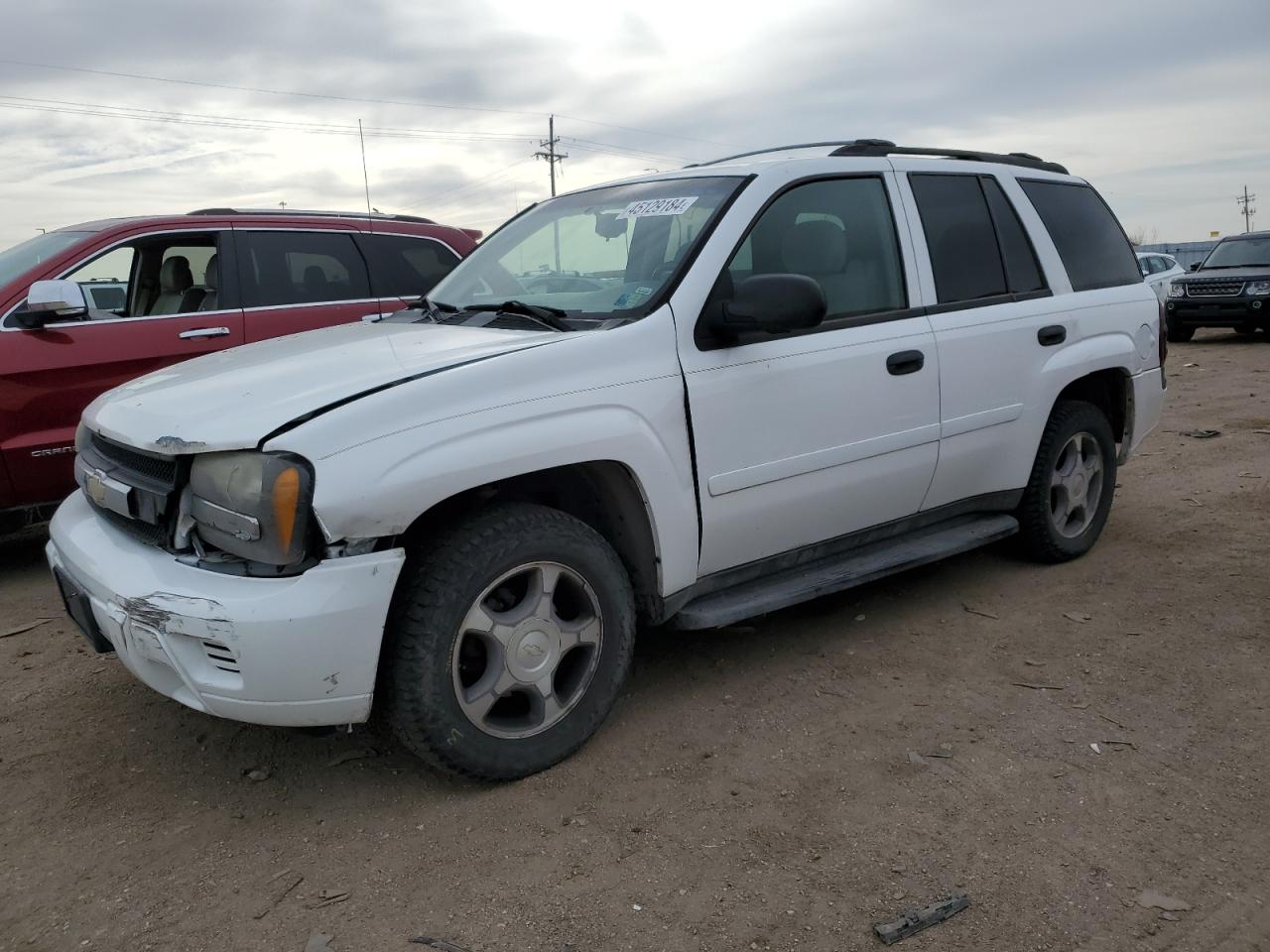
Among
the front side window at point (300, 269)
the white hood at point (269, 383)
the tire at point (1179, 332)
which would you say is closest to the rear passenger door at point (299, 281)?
the front side window at point (300, 269)

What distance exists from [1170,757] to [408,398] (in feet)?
8.05

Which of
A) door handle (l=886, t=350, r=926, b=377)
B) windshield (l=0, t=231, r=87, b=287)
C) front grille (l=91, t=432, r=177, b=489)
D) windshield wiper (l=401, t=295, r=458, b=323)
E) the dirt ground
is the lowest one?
the dirt ground

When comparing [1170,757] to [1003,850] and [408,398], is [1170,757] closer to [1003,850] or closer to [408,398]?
[1003,850]

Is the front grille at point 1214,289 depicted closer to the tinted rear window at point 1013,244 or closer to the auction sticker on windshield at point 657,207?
the tinted rear window at point 1013,244

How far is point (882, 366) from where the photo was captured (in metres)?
3.66

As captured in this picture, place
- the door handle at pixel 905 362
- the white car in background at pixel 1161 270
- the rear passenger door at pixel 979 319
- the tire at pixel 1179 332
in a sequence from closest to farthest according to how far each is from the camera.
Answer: the door handle at pixel 905 362 → the rear passenger door at pixel 979 319 → the white car in background at pixel 1161 270 → the tire at pixel 1179 332

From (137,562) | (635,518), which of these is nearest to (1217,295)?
(635,518)

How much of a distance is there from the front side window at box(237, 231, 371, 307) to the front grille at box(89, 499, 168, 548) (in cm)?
301

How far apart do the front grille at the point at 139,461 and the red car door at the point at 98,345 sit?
211cm

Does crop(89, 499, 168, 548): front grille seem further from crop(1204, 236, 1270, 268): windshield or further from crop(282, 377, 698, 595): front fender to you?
crop(1204, 236, 1270, 268): windshield

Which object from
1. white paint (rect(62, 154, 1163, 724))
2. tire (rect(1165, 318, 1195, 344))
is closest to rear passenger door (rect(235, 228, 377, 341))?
white paint (rect(62, 154, 1163, 724))

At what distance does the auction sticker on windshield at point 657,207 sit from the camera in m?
3.57

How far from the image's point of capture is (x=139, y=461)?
2957mm

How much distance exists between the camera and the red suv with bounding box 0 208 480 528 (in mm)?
4996
